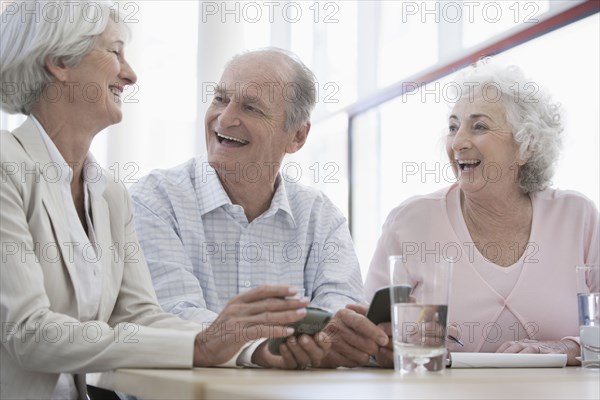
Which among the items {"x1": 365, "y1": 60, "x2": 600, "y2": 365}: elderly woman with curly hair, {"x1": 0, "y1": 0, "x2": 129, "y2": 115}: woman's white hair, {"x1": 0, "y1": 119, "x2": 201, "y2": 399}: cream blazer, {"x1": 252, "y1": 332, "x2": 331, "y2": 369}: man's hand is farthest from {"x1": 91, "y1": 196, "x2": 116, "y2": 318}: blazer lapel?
{"x1": 365, "y1": 60, "x2": 600, "y2": 365}: elderly woman with curly hair

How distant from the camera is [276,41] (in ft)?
15.9

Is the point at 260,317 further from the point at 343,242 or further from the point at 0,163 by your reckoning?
the point at 343,242

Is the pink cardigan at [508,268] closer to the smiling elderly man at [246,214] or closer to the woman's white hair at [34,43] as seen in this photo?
the smiling elderly man at [246,214]

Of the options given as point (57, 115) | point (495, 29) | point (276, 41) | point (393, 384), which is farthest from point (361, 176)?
point (393, 384)

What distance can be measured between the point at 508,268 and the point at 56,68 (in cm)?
125

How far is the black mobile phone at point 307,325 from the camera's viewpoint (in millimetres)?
1441

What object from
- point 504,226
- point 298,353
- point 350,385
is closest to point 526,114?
point 504,226

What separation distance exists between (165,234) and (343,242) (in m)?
0.48

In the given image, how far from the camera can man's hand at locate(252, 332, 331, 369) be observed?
140 cm

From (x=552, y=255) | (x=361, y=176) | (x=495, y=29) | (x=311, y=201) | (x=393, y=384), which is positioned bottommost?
(x=393, y=384)

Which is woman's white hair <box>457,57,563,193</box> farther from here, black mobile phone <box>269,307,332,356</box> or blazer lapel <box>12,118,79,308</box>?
blazer lapel <box>12,118,79,308</box>

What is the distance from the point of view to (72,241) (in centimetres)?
155

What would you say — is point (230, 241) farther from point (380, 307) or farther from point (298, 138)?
point (380, 307)

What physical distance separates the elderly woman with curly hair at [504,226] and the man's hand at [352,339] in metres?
0.48
